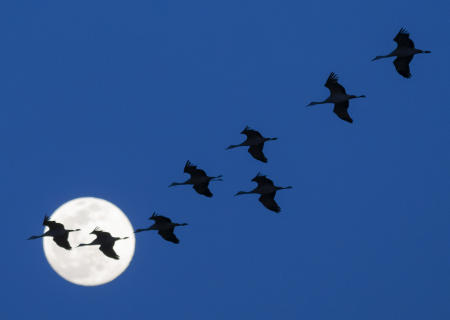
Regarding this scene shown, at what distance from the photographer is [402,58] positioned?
53.7m

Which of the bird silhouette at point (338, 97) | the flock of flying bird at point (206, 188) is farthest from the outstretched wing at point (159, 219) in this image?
the bird silhouette at point (338, 97)

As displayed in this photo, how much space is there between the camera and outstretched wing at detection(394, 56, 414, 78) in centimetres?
5366

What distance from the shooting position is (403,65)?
53.8m

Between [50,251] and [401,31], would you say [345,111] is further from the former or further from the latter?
[50,251]

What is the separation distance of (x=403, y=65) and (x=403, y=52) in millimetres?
766

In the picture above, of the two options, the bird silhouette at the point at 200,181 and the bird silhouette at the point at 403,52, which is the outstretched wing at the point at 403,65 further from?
the bird silhouette at the point at 200,181

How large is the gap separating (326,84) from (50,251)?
2434 centimetres

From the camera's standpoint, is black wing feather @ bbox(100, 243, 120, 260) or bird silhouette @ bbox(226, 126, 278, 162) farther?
black wing feather @ bbox(100, 243, 120, 260)

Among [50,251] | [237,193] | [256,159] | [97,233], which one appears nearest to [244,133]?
[256,159]

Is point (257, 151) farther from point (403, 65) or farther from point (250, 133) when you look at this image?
point (403, 65)

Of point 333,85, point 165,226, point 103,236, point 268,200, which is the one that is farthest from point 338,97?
point 103,236

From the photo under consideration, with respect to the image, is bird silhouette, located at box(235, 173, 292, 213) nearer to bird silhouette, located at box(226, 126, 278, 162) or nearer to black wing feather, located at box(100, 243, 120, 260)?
bird silhouette, located at box(226, 126, 278, 162)

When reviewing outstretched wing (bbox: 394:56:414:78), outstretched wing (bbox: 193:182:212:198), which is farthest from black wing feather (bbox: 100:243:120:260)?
outstretched wing (bbox: 394:56:414:78)

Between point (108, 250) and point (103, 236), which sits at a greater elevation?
point (103, 236)
